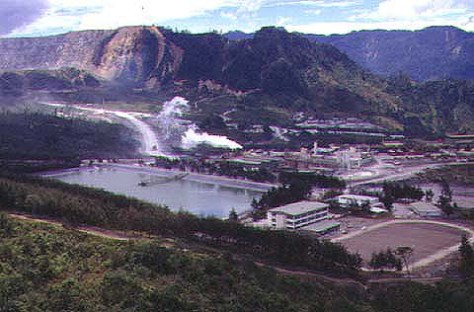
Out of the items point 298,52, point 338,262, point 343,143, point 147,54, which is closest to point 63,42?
point 147,54

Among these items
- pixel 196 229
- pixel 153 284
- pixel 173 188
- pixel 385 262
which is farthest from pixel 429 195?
pixel 153 284

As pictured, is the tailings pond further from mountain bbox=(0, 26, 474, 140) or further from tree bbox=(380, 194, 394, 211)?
mountain bbox=(0, 26, 474, 140)

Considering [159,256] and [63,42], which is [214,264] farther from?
[63,42]

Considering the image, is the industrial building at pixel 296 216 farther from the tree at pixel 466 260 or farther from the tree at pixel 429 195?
→ the tree at pixel 466 260

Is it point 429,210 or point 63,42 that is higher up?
point 63,42

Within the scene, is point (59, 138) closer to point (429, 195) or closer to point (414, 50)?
point (429, 195)

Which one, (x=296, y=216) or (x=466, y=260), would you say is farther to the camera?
(x=296, y=216)

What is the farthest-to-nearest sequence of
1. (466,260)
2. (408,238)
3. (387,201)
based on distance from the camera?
(387,201)
(408,238)
(466,260)

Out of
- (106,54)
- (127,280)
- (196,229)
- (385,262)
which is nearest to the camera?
(127,280)
